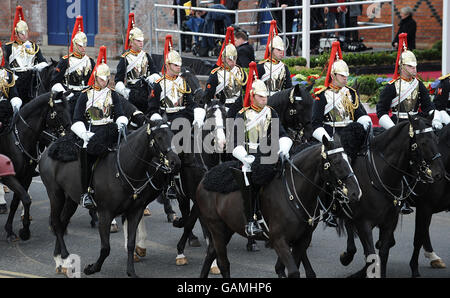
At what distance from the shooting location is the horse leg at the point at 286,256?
29.1 ft

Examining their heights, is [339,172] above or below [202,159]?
above

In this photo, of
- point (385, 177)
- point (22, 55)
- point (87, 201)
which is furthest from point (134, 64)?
point (385, 177)

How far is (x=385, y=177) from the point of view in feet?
33.0

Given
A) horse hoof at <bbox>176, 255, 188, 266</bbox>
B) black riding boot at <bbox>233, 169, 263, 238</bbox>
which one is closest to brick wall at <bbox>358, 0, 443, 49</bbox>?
horse hoof at <bbox>176, 255, 188, 266</bbox>

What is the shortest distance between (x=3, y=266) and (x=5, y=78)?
351 cm

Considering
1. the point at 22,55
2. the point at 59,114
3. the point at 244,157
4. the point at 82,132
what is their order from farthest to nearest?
the point at 22,55 < the point at 59,114 < the point at 82,132 < the point at 244,157

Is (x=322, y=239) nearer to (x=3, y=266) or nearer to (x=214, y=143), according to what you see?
(x=214, y=143)

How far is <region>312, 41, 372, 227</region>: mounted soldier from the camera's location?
10914 mm

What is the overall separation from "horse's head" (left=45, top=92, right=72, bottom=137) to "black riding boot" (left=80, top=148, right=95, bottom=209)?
1484mm

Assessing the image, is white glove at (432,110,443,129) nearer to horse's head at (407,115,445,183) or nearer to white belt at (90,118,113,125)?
horse's head at (407,115,445,183)

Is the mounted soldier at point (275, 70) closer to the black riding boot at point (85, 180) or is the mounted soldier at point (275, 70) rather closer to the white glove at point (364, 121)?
the white glove at point (364, 121)

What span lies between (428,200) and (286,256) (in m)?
2.58

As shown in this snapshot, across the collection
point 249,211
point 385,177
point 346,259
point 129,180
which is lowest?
point 346,259

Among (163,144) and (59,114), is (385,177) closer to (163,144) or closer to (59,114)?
(163,144)
